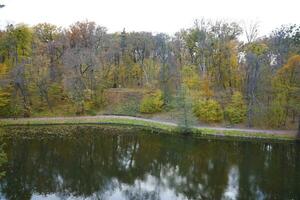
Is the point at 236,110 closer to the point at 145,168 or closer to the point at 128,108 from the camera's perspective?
the point at 128,108

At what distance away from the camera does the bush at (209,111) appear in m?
38.7

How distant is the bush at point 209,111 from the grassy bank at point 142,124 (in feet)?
10.5

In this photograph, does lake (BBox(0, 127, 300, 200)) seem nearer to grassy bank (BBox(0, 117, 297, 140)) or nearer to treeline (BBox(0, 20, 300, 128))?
grassy bank (BBox(0, 117, 297, 140))

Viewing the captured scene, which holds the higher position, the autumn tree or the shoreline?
the autumn tree

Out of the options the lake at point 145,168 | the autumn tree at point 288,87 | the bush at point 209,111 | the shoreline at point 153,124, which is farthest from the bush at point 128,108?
the autumn tree at point 288,87

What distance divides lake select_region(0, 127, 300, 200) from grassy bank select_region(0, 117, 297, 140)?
1.69 meters

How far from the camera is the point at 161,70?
1925 inches

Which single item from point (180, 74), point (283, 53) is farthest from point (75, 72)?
point (283, 53)

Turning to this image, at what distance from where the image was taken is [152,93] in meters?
46.8

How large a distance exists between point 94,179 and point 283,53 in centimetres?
3293

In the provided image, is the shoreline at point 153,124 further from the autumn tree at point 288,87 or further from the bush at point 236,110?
the autumn tree at point 288,87

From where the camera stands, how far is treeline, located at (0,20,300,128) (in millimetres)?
37250

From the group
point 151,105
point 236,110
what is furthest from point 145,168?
point 151,105

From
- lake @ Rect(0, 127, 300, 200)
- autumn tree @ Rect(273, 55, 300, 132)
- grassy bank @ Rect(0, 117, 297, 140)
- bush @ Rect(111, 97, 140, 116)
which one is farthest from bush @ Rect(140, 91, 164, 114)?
autumn tree @ Rect(273, 55, 300, 132)
